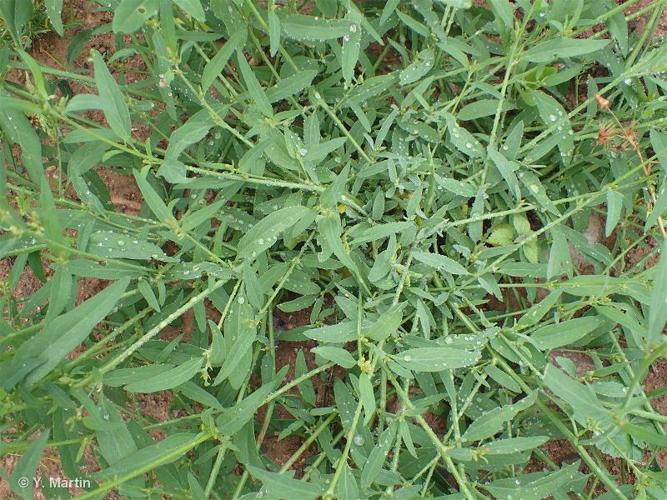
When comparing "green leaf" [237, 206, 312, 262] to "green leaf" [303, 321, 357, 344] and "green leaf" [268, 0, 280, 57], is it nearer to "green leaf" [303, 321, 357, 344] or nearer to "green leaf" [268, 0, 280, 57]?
"green leaf" [303, 321, 357, 344]

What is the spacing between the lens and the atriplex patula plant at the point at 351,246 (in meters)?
1.58

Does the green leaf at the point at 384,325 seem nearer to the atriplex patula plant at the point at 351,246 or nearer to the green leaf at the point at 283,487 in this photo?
the atriplex patula plant at the point at 351,246

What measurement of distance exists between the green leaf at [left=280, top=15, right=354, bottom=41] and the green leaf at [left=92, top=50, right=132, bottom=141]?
52 cm

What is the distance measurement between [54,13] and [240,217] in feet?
2.61

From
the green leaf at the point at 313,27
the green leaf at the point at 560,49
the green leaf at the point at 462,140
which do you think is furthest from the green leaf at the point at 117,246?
the green leaf at the point at 560,49

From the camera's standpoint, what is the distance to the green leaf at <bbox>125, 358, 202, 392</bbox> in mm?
1483

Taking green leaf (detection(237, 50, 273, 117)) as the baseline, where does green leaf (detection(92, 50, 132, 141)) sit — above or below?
above

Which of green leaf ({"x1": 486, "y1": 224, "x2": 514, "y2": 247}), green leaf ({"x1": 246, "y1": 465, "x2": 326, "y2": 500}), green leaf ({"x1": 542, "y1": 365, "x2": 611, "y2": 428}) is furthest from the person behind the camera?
green leaf ({"x1": 486, "y1": 224, "x2": 514, "y2": 247})

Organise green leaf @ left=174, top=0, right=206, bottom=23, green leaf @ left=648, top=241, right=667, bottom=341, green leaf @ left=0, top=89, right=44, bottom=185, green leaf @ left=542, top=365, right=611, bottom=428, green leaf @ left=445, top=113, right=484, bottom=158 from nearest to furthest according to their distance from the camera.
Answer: green leaf @ left=648, top=241, right=667, bottom=341 → green leaf @ left=542, top=365, right=611, bottom=428 → green leaf @ left=174, top=0, right=206, bottom=23 → green leaf @ left=0, top=89, right=44, bottom=185 → green leaf @ left=445, top=113, right=484, bottom=158

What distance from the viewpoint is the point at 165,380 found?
1.50m

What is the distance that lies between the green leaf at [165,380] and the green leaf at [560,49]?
1.29m

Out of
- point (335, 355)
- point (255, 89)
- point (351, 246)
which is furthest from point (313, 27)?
point (335, 355)

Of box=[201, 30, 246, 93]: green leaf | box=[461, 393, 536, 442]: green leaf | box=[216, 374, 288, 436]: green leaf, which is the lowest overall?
box=[461, 393, 536, 442]: green leaf

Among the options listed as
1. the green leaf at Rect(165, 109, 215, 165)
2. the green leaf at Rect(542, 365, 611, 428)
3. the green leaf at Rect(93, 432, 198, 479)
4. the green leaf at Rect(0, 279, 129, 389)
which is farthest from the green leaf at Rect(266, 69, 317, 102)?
the green leaf at Rect(542, 365, 611, 428)
